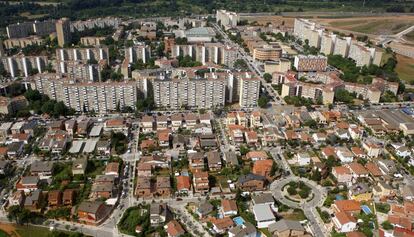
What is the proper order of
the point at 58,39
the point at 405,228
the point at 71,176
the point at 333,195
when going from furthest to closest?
1. the point at 58,39
2. the point at 71,176
3. the point at 333,195
4. the point at 405,228

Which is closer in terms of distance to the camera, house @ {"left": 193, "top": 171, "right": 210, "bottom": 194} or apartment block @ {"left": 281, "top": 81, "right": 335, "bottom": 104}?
house @ {"left": 193, "top": 171, "right": 210, "bottom": 194}

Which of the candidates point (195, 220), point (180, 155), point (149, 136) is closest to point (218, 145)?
point (180, 155)

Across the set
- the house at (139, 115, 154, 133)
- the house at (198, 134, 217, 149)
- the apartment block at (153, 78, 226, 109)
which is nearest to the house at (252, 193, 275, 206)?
the house at (198, 134, 217, 149)

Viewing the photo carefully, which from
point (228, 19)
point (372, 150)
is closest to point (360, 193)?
point (372, 150)

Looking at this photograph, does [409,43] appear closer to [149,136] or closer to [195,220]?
[149,136]

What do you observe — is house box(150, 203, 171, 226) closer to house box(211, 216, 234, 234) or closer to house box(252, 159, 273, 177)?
house box(211, 216, 234, 234)

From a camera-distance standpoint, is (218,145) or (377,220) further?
(218,145)

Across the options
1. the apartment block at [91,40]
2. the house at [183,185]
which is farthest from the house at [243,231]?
the apartment block at [91,40]
